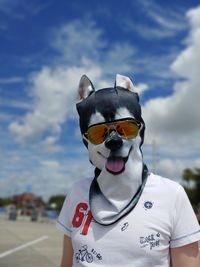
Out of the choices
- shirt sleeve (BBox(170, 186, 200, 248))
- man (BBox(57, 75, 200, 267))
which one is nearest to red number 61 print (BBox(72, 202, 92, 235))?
man (BBox(57, 75, 200, 267))

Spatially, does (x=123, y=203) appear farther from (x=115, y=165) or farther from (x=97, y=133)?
(x=97, y=133)

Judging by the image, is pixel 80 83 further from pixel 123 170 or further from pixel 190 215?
pixel 190 215

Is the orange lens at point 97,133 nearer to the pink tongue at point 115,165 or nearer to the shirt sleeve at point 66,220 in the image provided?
the pink tongue at point 115,165

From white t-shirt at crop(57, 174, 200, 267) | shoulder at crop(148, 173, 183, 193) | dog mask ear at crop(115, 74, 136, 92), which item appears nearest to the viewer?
white t-shirt at crop(57, 174, 200, 267)

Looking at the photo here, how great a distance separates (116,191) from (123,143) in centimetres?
22

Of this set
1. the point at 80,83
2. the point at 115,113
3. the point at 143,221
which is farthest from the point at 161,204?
the point at 80,83

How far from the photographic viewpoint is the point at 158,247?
194 cm

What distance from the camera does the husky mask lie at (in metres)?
2.01

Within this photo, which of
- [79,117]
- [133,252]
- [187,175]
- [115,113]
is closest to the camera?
[133,252]

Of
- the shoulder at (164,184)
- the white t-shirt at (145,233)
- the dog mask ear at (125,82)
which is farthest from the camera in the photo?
the dog mask ear at (125,82)

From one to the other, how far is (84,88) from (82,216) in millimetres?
607

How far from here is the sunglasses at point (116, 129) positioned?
6.71ft

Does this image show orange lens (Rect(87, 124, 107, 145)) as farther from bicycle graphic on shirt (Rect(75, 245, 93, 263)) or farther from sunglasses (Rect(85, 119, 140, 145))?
bicycle graphic on shirt (Rect(75, 245, 93, 263))

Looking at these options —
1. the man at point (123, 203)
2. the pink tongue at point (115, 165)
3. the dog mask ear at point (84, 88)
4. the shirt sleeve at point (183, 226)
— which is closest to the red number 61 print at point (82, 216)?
the man at point (123, 203)
